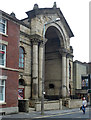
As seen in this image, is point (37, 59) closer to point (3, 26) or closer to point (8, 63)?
point (8, 63)

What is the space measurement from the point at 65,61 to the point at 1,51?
1870cm

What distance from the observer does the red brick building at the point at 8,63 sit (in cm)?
1947

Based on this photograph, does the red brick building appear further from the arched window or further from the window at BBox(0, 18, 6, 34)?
the arched window

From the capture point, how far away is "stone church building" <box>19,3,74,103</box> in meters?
28.6

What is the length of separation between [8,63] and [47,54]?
65.9 ft

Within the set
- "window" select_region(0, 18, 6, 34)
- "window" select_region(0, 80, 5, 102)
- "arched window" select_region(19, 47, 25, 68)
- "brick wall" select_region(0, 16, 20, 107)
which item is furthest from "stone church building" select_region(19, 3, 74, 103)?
"window" select_region(0, 80, 5, 102)

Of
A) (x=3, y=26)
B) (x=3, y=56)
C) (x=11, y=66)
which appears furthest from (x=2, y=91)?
(x=3, y=26)

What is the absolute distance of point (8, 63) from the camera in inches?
800

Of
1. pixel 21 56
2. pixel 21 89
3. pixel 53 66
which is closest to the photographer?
pixel 21 89

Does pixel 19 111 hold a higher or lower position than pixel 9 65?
lower

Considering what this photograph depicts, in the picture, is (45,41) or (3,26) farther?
(45,41)

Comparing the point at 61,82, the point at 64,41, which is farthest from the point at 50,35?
the point at 61,82

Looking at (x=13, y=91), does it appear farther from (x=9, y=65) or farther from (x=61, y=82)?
(x=61, y=82)

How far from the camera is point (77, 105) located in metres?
34.7
